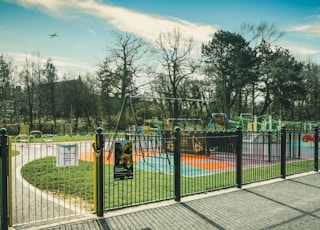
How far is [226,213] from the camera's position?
6105 millimetres

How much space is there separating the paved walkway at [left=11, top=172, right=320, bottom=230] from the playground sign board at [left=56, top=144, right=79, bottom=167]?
1.08m

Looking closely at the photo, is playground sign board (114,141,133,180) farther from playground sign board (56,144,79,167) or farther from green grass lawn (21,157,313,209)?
playground sign board (56,144,79,167)

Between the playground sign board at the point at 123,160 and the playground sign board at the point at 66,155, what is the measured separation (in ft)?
2.65

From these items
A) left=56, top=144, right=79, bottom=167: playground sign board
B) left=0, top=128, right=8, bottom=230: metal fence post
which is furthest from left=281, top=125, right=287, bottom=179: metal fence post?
left=0, top=128, right=8, bottom=230: metal fence post

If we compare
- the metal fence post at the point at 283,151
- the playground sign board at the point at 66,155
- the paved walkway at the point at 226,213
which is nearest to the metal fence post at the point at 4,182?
the paved walkway at the point at 226,213

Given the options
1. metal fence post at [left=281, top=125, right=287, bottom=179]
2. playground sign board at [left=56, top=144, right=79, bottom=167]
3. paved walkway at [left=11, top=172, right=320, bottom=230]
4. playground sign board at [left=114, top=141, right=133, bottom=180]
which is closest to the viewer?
paved walkway at [left=11, top=172, right=320, bottom=230]

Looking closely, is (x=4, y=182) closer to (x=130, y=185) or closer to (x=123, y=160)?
(x=123, y=160)

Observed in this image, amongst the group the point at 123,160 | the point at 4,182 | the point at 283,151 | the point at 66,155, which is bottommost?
the point at 283,151

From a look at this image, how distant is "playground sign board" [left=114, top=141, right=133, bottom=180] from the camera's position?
6.19m

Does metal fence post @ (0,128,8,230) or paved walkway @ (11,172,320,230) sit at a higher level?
metal fence post @ (0,128,8,230)

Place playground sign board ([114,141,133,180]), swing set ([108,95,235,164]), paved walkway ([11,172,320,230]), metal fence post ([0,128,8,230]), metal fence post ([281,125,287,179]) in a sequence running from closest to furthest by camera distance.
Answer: metal fence post ([0,128,8,230])
paved walkway ([11,172,320,230])
playground sign board ([114,141,133,180])
metal fence post ([281,125,287,179])
swing set ([108,95,235,164])

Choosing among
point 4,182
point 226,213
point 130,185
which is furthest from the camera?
point 130,185

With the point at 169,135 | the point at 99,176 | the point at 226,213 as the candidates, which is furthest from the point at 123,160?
the point at 169,135

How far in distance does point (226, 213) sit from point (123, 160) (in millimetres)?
2327
